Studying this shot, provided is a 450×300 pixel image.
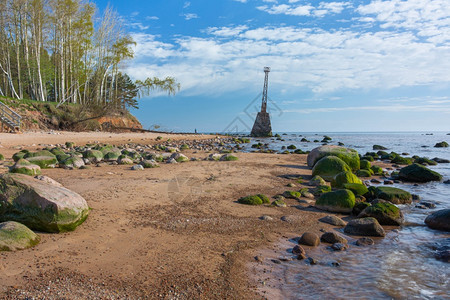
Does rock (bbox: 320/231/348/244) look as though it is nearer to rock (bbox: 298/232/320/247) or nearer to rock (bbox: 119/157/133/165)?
rock (bbox: 298/232/320/247)

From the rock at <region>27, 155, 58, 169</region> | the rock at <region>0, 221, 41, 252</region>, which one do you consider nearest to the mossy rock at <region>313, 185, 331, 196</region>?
the rock at <region>0, 221, 41, 252</region>

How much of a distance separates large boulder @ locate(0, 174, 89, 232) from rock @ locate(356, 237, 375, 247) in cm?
421

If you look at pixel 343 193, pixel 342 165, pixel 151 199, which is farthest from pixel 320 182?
pixel 151 199

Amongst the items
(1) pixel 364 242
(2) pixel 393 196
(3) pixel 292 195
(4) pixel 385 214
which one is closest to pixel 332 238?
(1) pixel 364 242

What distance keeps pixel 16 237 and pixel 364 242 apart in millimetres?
4787

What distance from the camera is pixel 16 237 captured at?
3.59 m

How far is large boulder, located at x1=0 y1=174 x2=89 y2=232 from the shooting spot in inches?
157

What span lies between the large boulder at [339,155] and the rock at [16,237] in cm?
1075

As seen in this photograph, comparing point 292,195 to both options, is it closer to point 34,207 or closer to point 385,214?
point 385,214

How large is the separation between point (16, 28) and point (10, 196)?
29540 millimetres

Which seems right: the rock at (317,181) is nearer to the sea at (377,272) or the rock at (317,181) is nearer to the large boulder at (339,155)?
the large boulder at (339,155)

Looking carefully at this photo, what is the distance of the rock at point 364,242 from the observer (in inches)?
185

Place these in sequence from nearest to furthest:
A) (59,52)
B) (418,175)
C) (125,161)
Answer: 1. (418,175)
2. (125,161)
3. (59,52)

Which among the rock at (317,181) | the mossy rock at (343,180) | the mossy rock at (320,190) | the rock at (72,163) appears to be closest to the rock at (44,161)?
the rock at (72,163)
